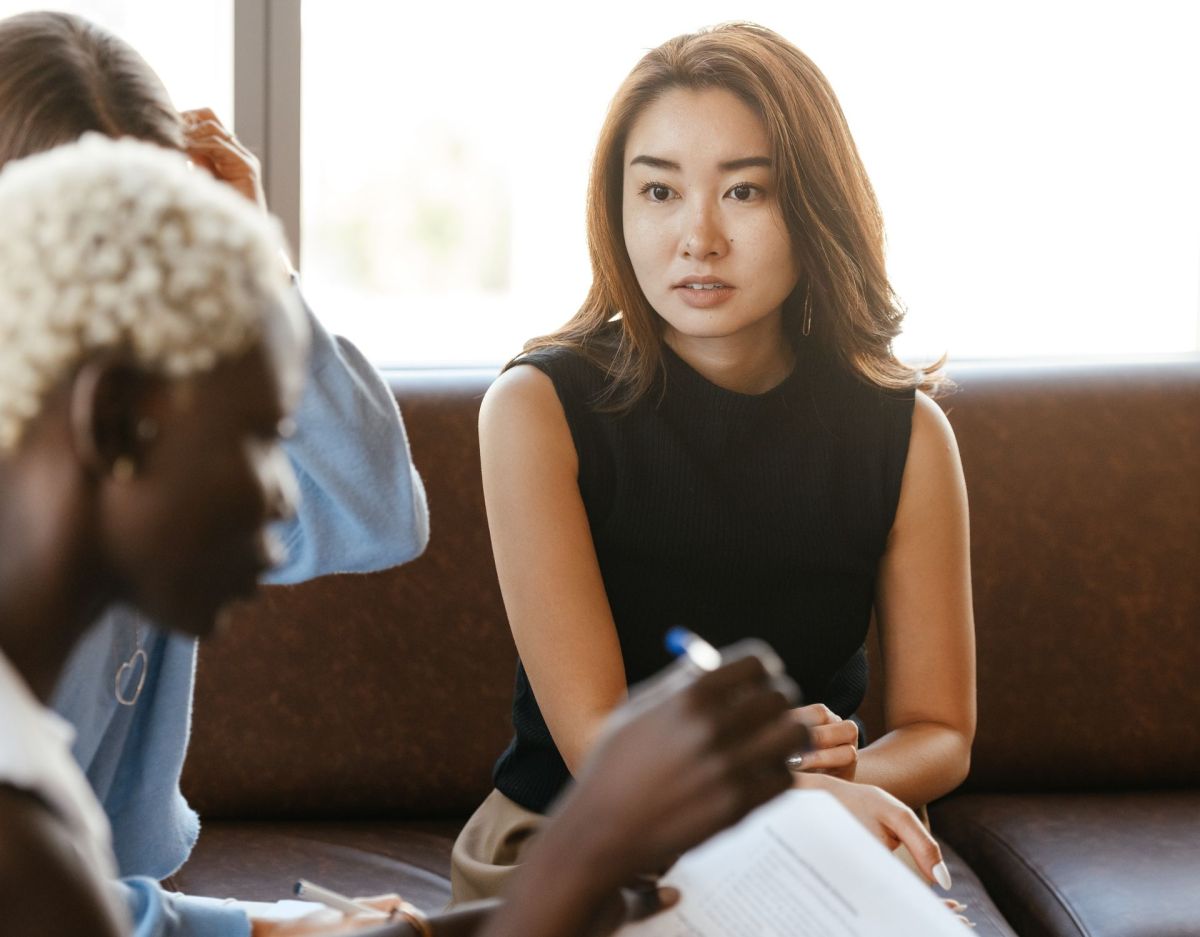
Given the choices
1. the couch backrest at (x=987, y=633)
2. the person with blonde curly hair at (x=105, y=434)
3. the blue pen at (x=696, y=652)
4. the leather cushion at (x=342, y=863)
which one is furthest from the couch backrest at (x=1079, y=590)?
the person with blonde curly hair at (x=105, y=434)

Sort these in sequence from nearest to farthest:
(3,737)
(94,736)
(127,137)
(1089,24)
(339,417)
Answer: (3,737)
(127,137)
(94,736)
(339,417)
(1089,24)

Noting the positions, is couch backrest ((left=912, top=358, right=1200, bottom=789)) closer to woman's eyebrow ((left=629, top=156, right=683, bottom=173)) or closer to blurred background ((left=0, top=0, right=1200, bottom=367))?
blurred background ((left=0, top=0, right=1200, bottom=367))

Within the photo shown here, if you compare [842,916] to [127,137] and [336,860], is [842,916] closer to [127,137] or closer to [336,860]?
[127,137]

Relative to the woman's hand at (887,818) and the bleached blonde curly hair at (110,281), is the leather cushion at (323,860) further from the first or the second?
the bleached blonde curly hair at (110,281)

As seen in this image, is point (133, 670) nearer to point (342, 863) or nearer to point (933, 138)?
point (342, 863)

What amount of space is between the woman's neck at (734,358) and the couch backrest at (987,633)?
1.43ft

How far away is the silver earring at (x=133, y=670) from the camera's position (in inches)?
41.5

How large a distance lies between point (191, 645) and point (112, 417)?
651mm

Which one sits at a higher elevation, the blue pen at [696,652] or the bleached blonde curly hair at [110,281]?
the bleached blonde curly hair at [110,281]

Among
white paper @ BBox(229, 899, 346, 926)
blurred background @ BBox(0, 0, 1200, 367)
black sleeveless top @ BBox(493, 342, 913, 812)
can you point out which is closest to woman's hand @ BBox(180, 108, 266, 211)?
black sleeveless top @ BBox(493, 342, 913, 812)

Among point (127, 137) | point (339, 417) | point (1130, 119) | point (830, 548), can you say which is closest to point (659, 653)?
point (830, 548)

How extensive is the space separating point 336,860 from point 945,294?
5.41 ft

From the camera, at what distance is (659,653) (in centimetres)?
152

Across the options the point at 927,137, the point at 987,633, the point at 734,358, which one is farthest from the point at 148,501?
the point at 927,137
